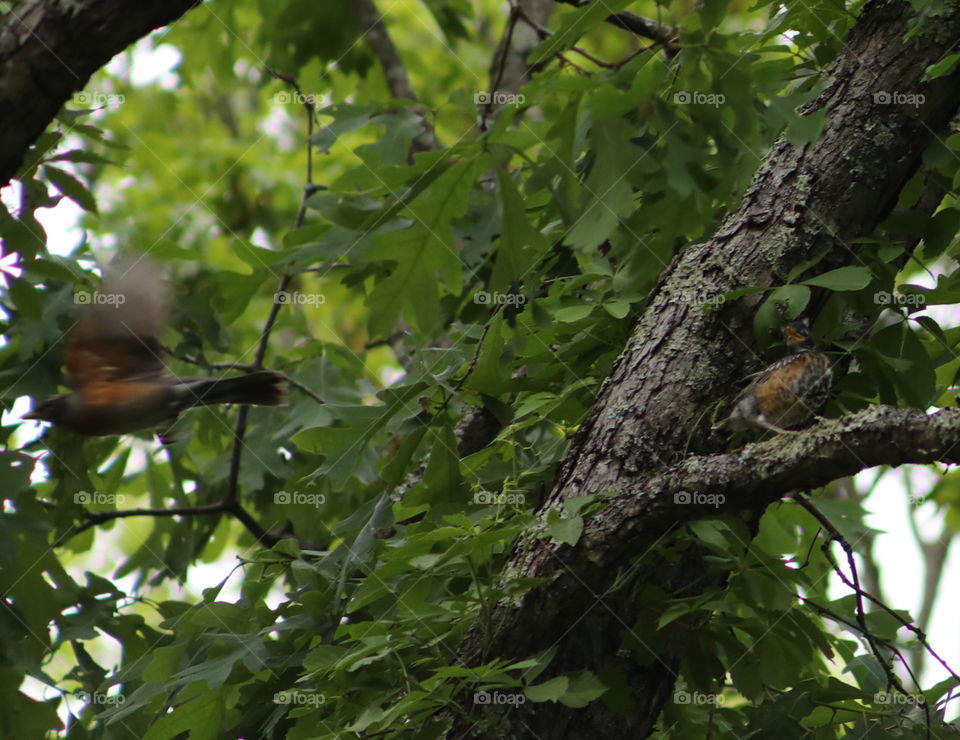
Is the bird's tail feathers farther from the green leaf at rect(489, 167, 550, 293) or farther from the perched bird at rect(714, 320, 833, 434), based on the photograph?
the perched bird at rect(714, 320, 833, 434)

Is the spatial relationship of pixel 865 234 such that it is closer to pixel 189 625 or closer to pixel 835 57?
pixel 835 57

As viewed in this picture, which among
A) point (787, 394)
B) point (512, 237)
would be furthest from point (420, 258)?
point (787, 394)

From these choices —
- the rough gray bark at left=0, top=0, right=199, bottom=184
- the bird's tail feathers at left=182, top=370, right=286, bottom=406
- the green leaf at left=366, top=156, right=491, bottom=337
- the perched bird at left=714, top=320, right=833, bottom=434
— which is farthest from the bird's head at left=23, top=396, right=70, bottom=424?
the perched bird at left=714, top=320, right=833, bottom=434

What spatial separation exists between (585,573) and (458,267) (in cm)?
65

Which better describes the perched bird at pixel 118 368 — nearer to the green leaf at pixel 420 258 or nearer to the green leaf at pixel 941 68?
the green leaf at pixel 420 258

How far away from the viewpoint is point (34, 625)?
8.83 ft

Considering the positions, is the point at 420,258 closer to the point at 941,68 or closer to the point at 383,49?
the point at 941,68

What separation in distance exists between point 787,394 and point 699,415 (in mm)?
202

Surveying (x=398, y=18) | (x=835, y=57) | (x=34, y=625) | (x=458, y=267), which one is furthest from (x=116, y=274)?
(x=398, y=18)

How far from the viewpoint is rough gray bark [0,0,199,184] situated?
1.59m

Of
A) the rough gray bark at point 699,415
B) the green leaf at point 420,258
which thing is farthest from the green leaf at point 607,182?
the rough gray bark at point 699,415

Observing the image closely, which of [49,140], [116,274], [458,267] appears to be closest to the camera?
[458,267]

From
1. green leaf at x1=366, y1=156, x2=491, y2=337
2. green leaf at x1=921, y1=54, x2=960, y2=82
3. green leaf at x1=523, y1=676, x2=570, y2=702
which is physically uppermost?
green leaf at x1=921, y1=54, x2=960, y2=82

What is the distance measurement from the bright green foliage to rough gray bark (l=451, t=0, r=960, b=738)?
0.18 ft
